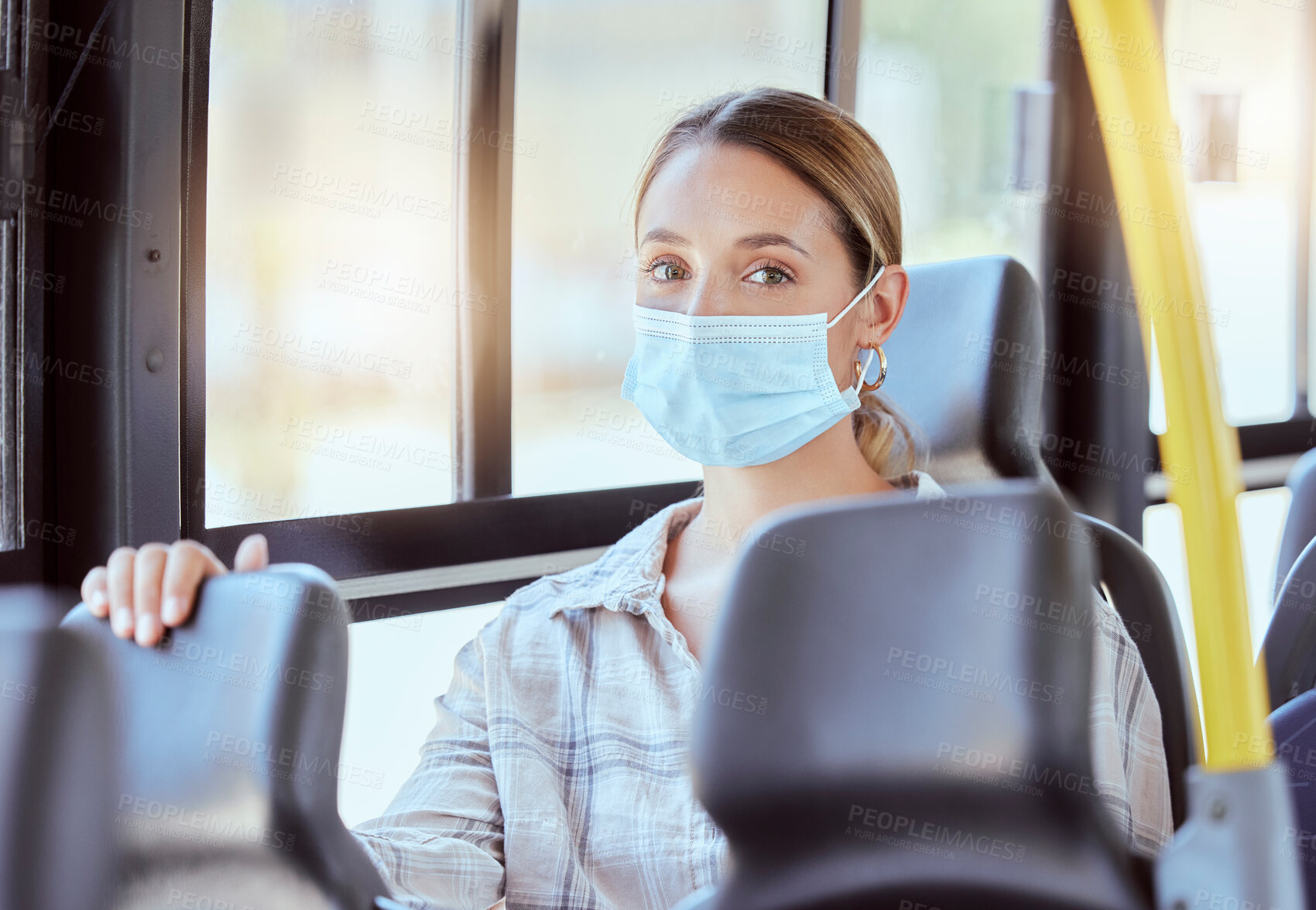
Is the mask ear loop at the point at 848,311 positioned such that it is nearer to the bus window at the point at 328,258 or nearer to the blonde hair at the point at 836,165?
the blonde hair at the point at 836,165

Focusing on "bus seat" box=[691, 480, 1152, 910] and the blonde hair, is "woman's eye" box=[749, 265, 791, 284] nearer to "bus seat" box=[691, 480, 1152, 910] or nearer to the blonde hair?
the blonde hair

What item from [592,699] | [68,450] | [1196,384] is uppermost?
[1196,384]

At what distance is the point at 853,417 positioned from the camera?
5.11 feet

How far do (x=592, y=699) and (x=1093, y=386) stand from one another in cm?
246

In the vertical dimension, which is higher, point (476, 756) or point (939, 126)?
point (939, 126)

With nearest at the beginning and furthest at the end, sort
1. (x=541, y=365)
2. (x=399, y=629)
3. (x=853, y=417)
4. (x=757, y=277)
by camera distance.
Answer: (x=757, y=277), (x=853, y=417), (x=399, y=629), (x=541, y=365)

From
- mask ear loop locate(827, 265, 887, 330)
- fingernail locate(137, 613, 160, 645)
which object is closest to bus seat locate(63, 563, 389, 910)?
fingernail locate(137, 613, 160, 645)

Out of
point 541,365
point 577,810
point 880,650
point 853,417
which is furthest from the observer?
point 541,365

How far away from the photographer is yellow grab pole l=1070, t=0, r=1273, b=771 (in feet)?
2.27

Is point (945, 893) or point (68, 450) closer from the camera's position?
point (945, 893)

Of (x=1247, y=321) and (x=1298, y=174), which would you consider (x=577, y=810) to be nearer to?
(x=1247, y=321)

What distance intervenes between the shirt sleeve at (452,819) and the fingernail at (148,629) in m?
0.37

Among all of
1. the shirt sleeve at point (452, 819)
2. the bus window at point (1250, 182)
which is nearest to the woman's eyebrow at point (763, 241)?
the shirt sleeve at point (452, 819)

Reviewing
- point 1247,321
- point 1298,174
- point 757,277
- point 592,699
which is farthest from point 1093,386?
point 592,699
